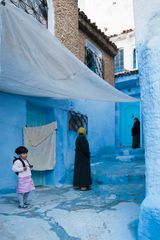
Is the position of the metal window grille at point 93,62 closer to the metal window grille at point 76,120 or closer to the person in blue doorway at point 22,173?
the metal window grille at point 76,120

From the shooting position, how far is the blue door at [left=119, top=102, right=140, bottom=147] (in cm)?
1358

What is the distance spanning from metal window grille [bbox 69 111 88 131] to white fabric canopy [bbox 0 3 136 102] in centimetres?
222

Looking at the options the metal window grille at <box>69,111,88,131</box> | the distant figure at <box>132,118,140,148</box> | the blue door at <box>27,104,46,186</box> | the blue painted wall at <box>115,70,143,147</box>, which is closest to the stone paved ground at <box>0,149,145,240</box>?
the blue door at <box>27,104,46,186</box>

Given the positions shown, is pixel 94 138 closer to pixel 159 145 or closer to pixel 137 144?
pixel 137 144

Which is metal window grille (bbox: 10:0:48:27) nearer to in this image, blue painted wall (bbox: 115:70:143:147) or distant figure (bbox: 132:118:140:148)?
distant figure (bbox: 132:118:140:148)

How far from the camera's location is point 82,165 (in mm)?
6531

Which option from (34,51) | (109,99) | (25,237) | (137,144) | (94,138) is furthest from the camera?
(137,144)

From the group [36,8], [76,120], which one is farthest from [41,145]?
[36,8]

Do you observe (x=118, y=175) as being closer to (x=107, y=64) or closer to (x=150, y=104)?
(x=150, y=104)

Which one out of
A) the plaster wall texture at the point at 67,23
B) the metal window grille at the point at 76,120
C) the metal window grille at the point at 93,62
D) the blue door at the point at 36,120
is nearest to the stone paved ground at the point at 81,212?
the blue door at the point at 36,120

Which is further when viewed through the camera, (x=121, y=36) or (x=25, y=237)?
(x=121, y=36)

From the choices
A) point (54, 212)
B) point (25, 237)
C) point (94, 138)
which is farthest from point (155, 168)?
point (94, 138)

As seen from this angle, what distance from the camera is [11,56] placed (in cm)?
426

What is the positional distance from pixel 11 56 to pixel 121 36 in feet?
41.8
